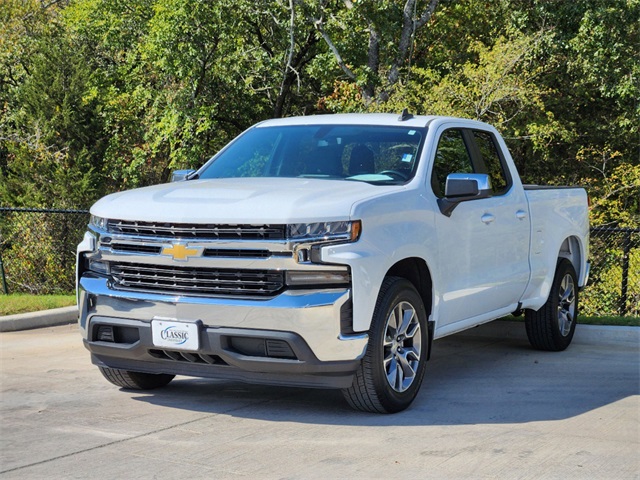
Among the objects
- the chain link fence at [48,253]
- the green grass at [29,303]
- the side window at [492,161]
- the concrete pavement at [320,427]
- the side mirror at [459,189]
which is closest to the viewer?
the concrete pavement at [320,427]

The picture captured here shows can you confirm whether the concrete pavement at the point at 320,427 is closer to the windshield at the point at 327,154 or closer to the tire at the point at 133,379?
the tire at the point at 133,379

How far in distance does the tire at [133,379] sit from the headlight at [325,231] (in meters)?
1.83

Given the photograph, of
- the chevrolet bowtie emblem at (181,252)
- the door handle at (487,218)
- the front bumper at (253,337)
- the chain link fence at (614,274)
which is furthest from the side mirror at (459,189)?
the chain link fence at (614,274)

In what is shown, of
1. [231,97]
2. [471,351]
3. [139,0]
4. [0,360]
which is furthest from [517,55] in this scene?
[0,360]

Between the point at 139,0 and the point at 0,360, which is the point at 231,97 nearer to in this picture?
the point at 139,0

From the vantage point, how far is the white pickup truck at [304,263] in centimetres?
614

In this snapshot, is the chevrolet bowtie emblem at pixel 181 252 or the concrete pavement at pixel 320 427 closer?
the concrete pavement at pixel 320 427

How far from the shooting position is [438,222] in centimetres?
722

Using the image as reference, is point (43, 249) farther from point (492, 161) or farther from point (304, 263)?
point (304, 263)

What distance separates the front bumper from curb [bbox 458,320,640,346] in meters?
4.46

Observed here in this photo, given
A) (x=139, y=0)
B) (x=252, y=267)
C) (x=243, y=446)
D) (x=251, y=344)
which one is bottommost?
(x=243, y=446)

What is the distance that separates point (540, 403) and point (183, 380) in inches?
108

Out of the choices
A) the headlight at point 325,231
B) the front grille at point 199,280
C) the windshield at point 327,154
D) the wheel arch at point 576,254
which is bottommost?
the wheel arch at point 576,254

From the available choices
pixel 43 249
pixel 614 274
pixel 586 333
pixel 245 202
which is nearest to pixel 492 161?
pixel 586 333
